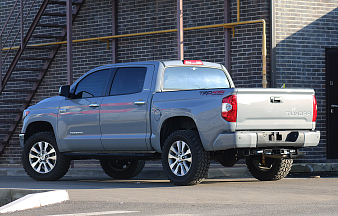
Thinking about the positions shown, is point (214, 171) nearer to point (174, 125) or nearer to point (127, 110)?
point (174, 125)

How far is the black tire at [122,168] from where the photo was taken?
11828 mm

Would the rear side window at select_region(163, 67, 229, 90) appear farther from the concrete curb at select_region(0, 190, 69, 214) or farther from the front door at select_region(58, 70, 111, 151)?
the concrete curb at select_region(0, 190, 69, 214)

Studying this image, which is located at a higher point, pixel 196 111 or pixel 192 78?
pixel 192 78

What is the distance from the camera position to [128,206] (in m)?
7.35

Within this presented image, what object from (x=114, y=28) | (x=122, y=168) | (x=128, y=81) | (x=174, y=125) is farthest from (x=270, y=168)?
(x=114, y=28)

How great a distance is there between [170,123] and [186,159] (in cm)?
76

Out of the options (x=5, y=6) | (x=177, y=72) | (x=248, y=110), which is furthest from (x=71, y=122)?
(x=5, y=6)

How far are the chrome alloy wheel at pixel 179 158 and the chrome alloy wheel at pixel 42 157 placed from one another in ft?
8.64

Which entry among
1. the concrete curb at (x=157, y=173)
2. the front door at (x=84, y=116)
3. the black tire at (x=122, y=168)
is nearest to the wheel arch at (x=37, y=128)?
the front door at (x=84, y=116)

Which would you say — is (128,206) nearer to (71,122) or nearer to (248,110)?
(248,110)

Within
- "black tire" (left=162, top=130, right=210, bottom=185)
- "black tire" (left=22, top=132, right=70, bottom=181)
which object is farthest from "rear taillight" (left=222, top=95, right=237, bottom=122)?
"black tire" (left=22, top=132, right=70, bottom=181)

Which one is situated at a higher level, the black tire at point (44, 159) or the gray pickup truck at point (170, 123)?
the gray pickup truck at point (170, 123)

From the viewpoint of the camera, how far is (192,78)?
1043cm

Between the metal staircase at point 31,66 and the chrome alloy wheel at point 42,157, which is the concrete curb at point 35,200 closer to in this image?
the chrome alloy wheel at point 42,157
